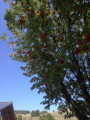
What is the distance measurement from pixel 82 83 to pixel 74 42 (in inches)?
120

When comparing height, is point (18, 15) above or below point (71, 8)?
above

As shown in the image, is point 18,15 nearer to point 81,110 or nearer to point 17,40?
point 17,40

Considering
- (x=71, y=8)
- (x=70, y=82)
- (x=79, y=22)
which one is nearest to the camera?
(x=71, y=8)

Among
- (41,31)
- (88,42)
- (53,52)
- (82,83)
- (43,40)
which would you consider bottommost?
(82,83)

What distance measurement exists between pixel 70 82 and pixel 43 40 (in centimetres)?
371

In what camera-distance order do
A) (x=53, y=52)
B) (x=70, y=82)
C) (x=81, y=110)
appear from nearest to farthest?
1. (x=53, y=52)
2. (x=81, y=110)
3. (x=70, y=82)

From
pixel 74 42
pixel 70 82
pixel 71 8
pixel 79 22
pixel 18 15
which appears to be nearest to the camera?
pixel 74 42

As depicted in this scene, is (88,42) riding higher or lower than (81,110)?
higher

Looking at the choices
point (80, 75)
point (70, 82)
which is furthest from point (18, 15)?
point (70, 82)

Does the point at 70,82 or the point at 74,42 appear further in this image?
the point at 70,82

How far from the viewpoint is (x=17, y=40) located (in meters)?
7.47

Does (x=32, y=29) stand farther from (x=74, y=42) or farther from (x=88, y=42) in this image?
(x=88, y=42)

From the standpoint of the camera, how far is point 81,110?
279 inches

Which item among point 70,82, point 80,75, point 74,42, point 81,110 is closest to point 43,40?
point 74,42
